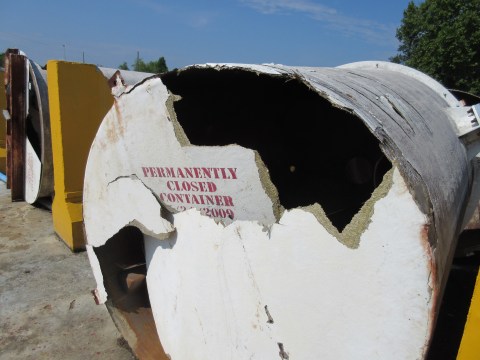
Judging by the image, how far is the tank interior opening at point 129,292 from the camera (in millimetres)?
2248

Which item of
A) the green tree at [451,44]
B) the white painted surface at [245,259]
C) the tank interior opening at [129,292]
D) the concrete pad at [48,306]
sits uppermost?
the green tree at [451,44]

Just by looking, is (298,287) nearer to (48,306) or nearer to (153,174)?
(153,174)

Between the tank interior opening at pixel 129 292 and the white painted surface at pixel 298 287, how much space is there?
31 cm

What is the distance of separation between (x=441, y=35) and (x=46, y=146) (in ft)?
57.7

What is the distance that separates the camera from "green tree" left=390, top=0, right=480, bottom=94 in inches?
688

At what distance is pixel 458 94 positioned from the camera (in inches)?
114

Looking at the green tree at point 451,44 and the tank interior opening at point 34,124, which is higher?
the green tree at point 451,44

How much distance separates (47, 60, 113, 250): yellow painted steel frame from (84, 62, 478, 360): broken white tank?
2.03 m

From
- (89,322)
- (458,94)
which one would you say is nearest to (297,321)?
(89,322)

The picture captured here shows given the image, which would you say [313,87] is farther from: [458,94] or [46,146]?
[46,146]

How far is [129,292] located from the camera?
2.37m

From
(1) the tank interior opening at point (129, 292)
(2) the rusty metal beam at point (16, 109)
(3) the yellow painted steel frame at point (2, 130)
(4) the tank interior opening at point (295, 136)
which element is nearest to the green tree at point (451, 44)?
(3) the yellow painted steel frame at point (2, 130)

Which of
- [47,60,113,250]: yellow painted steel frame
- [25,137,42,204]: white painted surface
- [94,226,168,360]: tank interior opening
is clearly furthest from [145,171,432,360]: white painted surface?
[25,137,42,204]: white painted surface

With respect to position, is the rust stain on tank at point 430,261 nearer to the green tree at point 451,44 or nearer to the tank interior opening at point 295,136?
the tank interior opening at point 295,136
